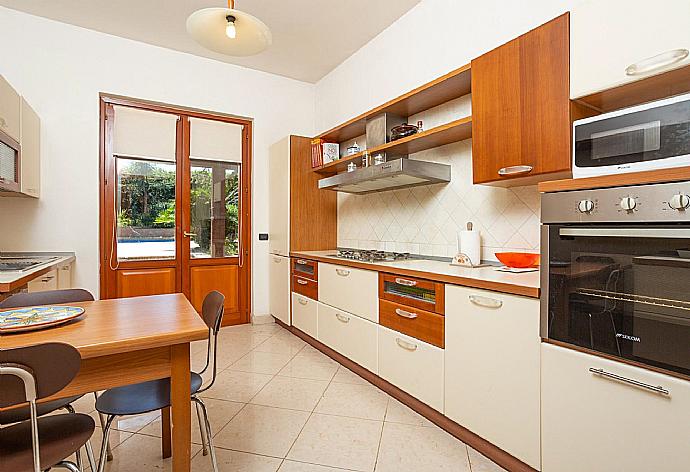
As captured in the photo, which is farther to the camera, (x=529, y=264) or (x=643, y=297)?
(x=529, y=264)

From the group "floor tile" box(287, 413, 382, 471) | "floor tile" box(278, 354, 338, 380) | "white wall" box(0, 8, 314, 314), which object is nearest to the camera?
"floor tile" box(287, 413, 382, 471)

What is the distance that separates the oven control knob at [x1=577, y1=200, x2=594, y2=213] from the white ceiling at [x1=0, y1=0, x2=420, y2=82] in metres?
2.52

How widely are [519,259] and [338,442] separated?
1.41 m

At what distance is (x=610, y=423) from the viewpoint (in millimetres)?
1283

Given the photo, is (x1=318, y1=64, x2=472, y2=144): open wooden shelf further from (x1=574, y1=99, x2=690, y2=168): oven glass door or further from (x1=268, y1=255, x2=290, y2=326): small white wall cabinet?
(x1=268, y1=255, x2=290, y2=326): small white wall cabinet

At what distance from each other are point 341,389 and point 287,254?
5.64 ft

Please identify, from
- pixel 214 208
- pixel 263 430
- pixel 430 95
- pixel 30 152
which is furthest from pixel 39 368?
pixel 214 208

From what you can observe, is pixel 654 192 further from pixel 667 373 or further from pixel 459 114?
pixel 459 114

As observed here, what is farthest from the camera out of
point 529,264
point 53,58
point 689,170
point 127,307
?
point 53,58

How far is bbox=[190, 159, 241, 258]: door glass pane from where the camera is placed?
13.6ft

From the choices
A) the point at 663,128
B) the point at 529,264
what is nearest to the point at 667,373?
the point at 663,128

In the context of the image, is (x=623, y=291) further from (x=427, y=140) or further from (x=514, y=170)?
(x=427, y=140)

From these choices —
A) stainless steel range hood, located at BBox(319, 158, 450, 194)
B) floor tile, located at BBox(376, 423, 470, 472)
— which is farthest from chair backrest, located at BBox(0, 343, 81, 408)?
stainless steel range hood, located at BBox(319, 158, 450, 194)

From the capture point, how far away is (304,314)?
363 centimetres
